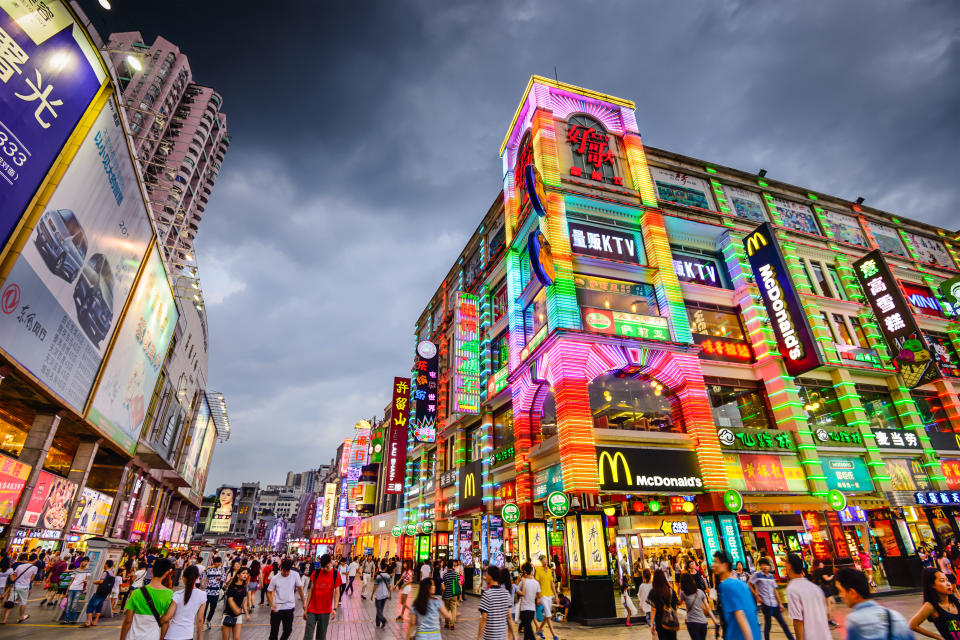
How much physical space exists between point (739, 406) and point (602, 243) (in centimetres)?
1077

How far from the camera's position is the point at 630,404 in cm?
2166

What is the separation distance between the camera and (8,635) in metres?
11.6

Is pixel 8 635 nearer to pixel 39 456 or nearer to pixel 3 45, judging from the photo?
pixel 39 456

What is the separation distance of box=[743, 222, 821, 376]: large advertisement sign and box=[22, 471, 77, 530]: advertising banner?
34271mm

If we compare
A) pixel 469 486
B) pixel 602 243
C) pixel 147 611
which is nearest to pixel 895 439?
pixel 602 243

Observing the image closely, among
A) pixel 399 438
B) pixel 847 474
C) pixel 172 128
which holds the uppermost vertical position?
pixel 172 128

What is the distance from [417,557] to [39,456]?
21.1 meters

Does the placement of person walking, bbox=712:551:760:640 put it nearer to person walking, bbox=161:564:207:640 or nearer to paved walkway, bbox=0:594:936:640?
person walking, bbox=161:564:207:640

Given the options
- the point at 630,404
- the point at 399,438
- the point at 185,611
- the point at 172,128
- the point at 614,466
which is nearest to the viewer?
the point at 185,611

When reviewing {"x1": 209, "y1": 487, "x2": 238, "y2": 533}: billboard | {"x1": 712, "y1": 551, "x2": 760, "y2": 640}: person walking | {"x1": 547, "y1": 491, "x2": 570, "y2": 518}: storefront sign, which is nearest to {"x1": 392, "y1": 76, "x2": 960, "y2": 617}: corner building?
{"x1": 547, "y1": 491, "x2": 570, "y2": 518}: storefront sign

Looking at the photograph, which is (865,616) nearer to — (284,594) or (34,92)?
(284,594)

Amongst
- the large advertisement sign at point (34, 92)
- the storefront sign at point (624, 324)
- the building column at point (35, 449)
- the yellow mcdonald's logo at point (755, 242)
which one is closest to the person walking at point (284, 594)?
the large advertisement sign at point (34, 92)

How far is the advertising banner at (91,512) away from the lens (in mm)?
25092

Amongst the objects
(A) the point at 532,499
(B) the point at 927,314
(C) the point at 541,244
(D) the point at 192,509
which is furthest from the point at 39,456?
(D) the point at 192,509
